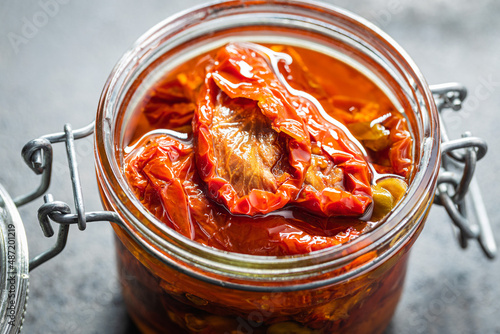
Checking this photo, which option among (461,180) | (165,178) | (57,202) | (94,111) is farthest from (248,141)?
(94,111)

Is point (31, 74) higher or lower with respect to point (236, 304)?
higher

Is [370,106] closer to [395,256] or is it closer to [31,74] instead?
[395,256]

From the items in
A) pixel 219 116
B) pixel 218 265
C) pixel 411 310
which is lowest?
pixel 411 310

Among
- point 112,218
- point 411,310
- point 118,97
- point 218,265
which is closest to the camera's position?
point 218,265

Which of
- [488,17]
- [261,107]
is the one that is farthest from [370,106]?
[488,17]

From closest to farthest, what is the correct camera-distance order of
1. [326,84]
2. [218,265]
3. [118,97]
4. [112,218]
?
[218,265] → [112,218] → [118,97] → [326,84]

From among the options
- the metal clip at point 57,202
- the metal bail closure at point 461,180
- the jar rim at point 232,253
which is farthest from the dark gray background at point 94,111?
the jar rim at point 232,253

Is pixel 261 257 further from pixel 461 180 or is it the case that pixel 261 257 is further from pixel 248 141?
pixel 461 180
